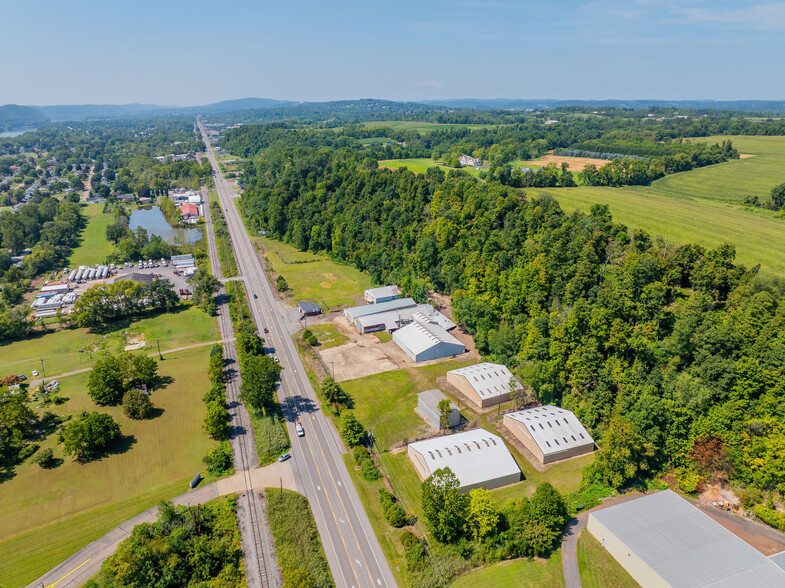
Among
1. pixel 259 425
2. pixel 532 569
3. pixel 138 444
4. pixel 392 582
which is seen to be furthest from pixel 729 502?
pixel 138 444

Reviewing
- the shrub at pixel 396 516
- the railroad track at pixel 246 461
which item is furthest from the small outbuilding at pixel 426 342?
the shrub at pixel 396 516

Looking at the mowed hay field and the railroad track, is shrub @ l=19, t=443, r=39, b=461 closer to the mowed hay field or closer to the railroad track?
the railroad track

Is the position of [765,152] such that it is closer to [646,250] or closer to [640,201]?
[640,201]

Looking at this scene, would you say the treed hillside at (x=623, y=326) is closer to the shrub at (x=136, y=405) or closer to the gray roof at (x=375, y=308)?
the gray roof at (x=375, y=308)

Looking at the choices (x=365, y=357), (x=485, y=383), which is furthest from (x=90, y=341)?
(x=485, y=383)

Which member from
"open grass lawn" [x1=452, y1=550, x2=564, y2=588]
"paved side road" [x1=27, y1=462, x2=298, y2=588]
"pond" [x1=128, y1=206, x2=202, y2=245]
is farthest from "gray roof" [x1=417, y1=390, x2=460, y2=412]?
"pond" [x1=128, y1=206, x2=202, y2=245]

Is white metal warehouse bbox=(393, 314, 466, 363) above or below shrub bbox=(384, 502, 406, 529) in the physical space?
above

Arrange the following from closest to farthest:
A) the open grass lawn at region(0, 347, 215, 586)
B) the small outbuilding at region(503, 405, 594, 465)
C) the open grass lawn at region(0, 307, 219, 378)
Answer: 1. the open grass lawn at region(0, 347, 215, 586)
2. the small outbuilding at region(503, 405, 594, 465)
3. the open grass lawn at region(0, 307, 219, 378)
